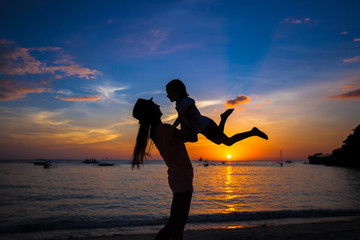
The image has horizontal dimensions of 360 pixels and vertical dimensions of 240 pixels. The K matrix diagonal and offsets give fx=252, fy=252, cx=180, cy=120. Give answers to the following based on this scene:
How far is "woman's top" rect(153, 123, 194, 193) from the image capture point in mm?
2328

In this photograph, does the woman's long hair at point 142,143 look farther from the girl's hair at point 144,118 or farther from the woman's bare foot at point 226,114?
the woman's bare foot at point 226,114

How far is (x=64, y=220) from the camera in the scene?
12.3 m

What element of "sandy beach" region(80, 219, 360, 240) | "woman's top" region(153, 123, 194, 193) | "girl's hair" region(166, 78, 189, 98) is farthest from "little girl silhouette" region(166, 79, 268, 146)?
"sandy beach" region(80, 219, 360, 240)

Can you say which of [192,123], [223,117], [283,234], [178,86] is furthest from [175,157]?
[283,234]

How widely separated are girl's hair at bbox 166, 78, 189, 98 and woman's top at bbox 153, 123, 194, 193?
0.84 metres

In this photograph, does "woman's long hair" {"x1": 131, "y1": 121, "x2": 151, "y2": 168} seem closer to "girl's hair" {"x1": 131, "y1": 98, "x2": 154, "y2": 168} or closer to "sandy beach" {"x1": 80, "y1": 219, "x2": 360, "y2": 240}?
"girl's hair" {"x1": 131, "y1": 98, "x2": 154, "y2": 168}

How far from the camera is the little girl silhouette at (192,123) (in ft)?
7.35

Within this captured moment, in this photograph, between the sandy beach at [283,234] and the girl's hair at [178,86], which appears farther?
the sandy beach at [283,234]

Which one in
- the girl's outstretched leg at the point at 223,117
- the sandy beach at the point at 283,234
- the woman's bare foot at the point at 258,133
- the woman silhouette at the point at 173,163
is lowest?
the sandy beach at the point at 283,234

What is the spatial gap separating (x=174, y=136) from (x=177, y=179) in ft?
1.34

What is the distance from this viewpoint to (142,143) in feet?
8.46

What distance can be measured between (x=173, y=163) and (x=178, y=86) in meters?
1.09

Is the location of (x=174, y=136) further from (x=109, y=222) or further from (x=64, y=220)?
(x=64, y=220)

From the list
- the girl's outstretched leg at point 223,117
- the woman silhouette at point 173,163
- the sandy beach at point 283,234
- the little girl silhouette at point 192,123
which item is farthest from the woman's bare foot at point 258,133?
the sandy beach at point 283,234
